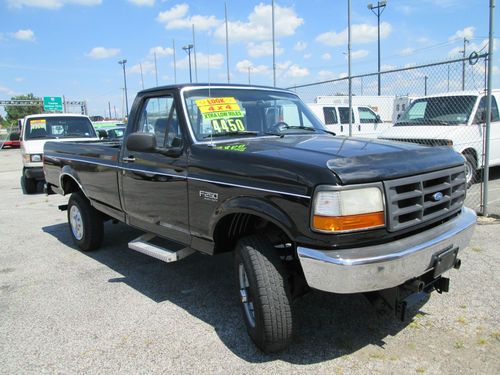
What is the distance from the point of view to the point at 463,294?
13.1ft

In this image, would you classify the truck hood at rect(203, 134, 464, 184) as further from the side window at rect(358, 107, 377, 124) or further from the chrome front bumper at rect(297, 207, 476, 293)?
the side window at rect(358, 107, 377, 124)

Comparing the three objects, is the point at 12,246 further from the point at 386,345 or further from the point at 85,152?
the point at 386,345

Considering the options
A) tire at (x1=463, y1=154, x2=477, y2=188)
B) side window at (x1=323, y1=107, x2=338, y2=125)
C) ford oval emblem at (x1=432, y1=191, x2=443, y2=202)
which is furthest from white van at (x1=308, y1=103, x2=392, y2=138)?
ford oval emblem at (x1=432, y1=191, x2=443, y2=202)

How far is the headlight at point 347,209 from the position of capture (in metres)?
2.59

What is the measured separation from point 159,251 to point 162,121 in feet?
4.05

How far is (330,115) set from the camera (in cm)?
1391

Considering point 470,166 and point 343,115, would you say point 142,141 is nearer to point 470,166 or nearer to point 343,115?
point 470,166

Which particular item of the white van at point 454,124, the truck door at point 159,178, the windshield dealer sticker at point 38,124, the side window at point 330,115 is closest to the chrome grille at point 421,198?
the truck door at point 159,178

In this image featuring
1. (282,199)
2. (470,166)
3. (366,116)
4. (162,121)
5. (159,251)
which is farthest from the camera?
(366,116)

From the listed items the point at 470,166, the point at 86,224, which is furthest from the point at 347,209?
the point at 470,166

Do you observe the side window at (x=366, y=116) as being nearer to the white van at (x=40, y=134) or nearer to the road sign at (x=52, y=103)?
the white van at (x=40, y=134)

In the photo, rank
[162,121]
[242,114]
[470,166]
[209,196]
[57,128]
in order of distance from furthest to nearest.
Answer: [57,128]
[470,166]
[162,121]
[242,114]
[209,196]

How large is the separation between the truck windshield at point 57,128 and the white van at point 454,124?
785cm

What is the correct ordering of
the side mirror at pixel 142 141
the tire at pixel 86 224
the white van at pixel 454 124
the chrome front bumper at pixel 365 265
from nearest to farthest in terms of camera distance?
the chrome front bumper at pixel 365 265
the side mirror at pixel 142 141
the tire at pixel 86 224
the white van at pixel 454 124
